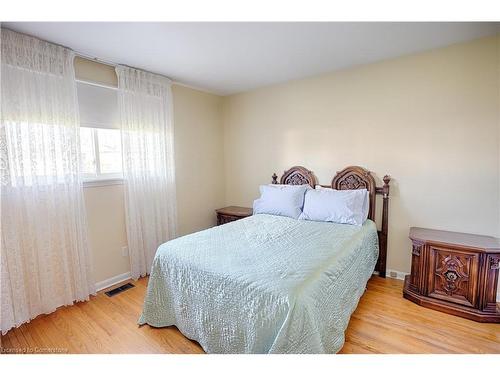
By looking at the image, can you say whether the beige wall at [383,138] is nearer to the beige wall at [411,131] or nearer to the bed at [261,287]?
the beige wall at [411,131]

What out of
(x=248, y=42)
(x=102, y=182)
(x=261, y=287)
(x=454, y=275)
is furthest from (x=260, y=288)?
(x=102, y=182)

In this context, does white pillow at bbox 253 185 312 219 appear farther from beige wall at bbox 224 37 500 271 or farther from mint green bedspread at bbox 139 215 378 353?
mint green bedspread at bbox 139 215 378 353

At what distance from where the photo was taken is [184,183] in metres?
3.48

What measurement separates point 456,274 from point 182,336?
2281mm

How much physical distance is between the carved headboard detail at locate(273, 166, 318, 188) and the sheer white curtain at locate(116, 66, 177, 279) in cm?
148

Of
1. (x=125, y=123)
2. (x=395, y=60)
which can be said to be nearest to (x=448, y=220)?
(x=395, y=60)

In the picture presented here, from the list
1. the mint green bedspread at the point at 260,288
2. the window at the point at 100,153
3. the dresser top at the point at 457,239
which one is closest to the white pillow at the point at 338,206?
the mint green bedspread at the point at 260,288

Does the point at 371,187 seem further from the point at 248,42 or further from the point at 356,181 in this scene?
the point at 248,42

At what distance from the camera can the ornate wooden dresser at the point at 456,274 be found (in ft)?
6.55

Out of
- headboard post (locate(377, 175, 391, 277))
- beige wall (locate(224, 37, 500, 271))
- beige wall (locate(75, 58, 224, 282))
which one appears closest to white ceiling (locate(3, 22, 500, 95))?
beige wall (locate(224, 37, 500, 271))

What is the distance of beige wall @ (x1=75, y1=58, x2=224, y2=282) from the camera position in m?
2.57

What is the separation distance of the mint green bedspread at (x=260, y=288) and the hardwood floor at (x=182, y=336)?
0.47ft

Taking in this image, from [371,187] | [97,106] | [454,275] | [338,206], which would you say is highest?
[97,106]
